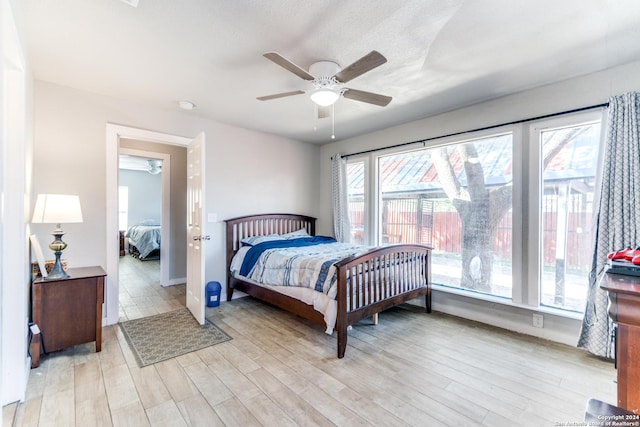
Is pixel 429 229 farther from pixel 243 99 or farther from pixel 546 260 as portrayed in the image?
pixel 243 99

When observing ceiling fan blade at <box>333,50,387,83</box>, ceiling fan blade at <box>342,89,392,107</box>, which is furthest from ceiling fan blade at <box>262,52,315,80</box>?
ceiling fan blade at <box>342,89,392,107</box>

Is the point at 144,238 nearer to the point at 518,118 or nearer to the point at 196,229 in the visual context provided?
the point at 196,229

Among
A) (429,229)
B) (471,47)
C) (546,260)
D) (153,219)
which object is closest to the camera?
(471,47)

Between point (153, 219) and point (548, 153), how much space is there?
9.62 meters

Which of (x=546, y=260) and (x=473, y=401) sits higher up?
(x=546, y=260)

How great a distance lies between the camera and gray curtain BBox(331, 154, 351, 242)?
188 inches

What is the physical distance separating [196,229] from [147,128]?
1372 mm

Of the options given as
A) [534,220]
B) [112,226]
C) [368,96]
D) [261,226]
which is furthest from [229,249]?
[534,220]

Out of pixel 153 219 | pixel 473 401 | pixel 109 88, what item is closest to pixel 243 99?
pixel 109 88

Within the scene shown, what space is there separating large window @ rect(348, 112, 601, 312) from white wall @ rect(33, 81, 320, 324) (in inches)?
69.3

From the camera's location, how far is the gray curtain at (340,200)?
477cm

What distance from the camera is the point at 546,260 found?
115 inches

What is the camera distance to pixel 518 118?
304 centimetres

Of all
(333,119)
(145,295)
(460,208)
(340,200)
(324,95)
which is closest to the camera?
(324,95)
